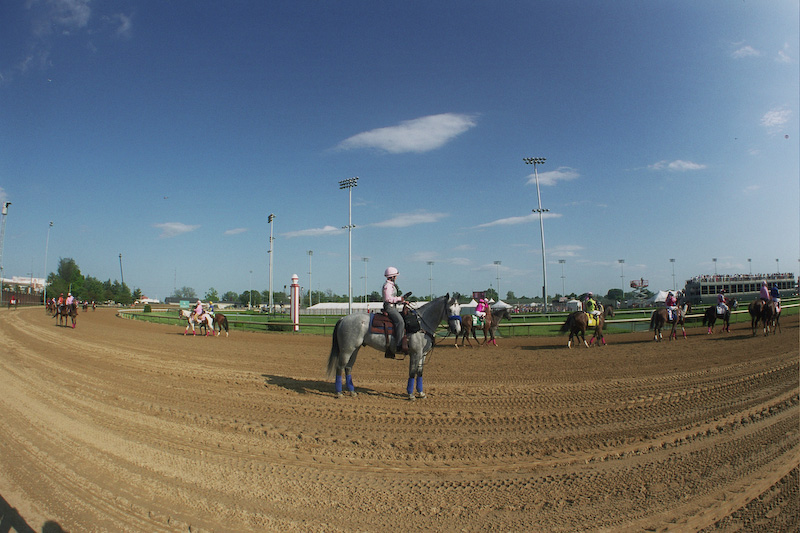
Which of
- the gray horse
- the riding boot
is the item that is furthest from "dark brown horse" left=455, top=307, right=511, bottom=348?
the riding boot

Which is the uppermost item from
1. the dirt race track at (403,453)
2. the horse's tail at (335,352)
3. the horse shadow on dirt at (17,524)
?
the horse's tail at (335,352)

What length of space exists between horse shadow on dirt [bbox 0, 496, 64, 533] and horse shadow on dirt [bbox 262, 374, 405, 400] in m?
4.74

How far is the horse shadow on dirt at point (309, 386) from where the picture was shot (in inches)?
313

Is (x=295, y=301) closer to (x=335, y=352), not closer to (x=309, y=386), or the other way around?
(x=309, y=386)

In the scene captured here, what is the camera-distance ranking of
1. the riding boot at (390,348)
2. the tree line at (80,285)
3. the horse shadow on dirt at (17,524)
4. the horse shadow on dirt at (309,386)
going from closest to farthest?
1. the horse shadow on dirt at (17,524)
2. the riding boot at (390,348)
3. the horse shadow on dirt at (309,386)
4. the tree line at (80,285)

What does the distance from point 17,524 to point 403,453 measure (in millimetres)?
3513

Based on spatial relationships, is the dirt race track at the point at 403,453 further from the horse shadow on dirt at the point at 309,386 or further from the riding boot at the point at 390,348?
the riding boot at the point at 390,348

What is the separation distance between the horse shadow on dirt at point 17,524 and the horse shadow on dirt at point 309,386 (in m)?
4.74

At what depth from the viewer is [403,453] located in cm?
484

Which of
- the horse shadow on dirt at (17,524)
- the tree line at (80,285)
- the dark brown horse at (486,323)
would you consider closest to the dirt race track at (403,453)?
the horse shadow on dirt at (17,524)

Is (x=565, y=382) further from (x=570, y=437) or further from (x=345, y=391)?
(x=345, y=391)

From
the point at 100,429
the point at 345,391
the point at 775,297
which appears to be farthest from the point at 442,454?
the point at 775,297

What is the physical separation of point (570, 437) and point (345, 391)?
4.29 meters

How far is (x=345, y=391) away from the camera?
26.3 feet
